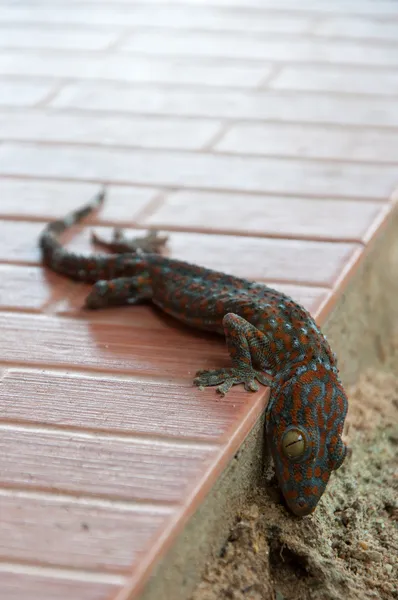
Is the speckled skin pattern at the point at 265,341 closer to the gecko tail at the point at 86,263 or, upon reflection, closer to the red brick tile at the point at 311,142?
the gecko tail at the point at 86,263

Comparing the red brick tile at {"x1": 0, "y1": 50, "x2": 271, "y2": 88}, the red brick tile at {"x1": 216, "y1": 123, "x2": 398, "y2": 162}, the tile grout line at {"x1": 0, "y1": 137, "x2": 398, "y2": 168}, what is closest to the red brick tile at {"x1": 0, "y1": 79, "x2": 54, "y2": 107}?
the red brick tile at {"x1": 0, "y1": 50, "x2": 271, "y2": 88}

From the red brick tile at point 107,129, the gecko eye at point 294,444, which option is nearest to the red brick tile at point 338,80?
the red brick tile at point 107,129

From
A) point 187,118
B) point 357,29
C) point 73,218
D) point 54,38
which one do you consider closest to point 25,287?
point 73,218

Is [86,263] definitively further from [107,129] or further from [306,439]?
[107,129]

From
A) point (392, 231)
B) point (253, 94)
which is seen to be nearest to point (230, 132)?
point (253, 94)

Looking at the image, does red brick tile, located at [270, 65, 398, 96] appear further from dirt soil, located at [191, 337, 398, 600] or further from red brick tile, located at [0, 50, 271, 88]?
dirt soil, located at [191, 337, 398, 600]

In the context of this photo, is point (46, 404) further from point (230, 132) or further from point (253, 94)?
point (253, 94)
